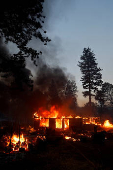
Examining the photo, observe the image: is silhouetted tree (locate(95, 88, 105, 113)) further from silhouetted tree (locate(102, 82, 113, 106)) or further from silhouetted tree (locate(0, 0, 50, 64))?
→ silhouetted tree (locate(0, 0, 50, 64))

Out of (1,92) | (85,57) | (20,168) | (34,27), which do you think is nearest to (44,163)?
(20,168)

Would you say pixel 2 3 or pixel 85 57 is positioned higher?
pixel 85 57

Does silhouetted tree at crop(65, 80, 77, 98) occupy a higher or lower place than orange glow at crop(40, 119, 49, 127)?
higher

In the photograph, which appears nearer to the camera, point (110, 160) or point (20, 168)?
point (20, 168)

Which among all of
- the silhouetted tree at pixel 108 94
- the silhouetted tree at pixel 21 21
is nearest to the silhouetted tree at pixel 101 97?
the silhouetted tree at pixel 108 94

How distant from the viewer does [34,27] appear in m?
11.6

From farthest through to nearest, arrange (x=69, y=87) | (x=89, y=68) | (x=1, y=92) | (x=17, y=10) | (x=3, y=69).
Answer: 1. (x=69, y=87)
2. (x=89, y=68)
3. (x=1, y=92)
4. (x=3, y=69)
5. (x=17, y=10)

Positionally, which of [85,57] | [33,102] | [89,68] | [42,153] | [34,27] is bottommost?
[42,153]

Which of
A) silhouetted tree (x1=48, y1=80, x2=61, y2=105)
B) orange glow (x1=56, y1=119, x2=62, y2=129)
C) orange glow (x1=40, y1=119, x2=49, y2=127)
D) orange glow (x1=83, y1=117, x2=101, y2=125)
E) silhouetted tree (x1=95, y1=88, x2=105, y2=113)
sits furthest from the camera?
silhouetted tree (x1=48, y1=80, x2=61, y2=105)

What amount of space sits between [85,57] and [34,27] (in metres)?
33.8

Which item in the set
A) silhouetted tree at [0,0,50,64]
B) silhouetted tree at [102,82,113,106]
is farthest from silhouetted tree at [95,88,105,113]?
silhouetted tree at [0,0,50,64]

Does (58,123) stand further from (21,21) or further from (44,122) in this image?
(21,21)

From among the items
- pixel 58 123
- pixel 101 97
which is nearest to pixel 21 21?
pixel 58 123

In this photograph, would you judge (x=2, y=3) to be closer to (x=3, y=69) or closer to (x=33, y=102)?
(x=3, y=69)
